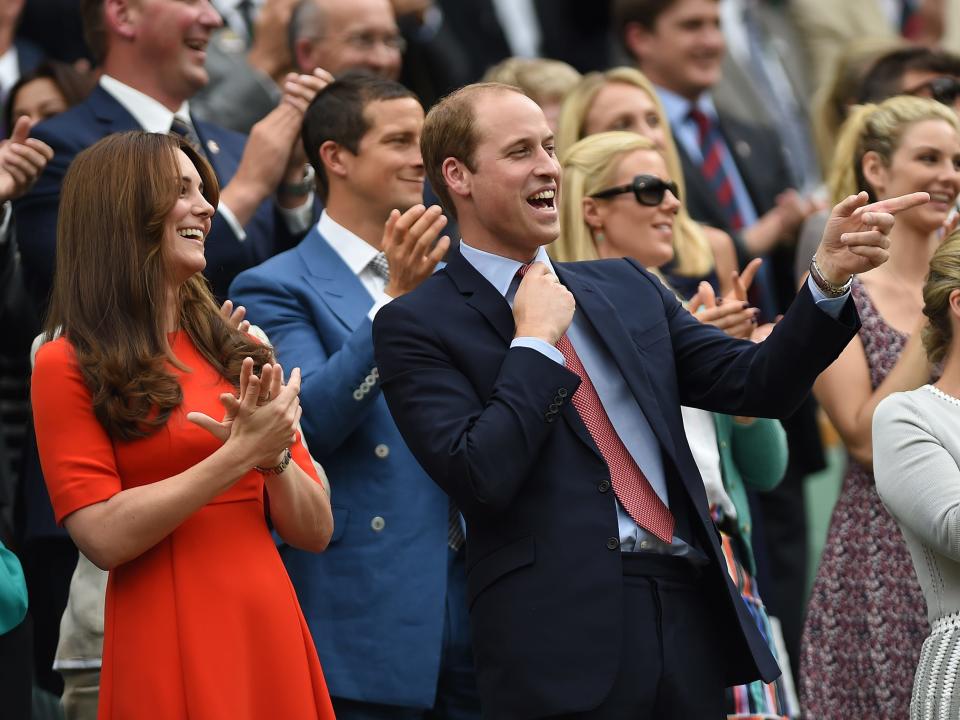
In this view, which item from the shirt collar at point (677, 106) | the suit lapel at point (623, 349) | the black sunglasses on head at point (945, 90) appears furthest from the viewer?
the shirt collar at point (677, 106)

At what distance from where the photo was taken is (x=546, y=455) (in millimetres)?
3707

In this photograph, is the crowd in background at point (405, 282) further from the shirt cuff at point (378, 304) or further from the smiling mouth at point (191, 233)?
the smiling mouth at point (191, 233)

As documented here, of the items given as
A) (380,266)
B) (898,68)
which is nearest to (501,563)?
(380,266)

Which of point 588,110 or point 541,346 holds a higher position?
point 541,346

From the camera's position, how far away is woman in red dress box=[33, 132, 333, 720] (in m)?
3.66

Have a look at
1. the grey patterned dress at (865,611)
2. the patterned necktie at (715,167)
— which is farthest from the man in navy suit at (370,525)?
the patterned necktie at (715,167)

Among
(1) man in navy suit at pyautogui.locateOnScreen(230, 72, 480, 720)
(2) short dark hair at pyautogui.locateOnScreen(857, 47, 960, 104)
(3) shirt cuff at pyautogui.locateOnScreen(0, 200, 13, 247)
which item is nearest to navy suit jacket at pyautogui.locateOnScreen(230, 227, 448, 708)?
(1) man in navy suit at pyautogui.locateOnScreen(230, 72, 480, 720)

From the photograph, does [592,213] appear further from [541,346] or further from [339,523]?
[541,346]

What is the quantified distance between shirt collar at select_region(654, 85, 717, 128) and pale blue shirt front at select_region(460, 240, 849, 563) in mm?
3402

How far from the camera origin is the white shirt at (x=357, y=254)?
489 cm

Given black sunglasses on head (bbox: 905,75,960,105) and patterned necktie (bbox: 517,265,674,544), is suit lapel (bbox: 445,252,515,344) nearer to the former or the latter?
patterned necktie (bbox: 517,265,674,544)

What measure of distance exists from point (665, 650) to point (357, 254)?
1779 mm

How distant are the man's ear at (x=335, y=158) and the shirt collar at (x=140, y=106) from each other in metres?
0.64

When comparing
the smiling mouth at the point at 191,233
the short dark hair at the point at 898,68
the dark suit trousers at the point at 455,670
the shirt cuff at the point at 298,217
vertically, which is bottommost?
the dark suit trousers at the point at 455,670
